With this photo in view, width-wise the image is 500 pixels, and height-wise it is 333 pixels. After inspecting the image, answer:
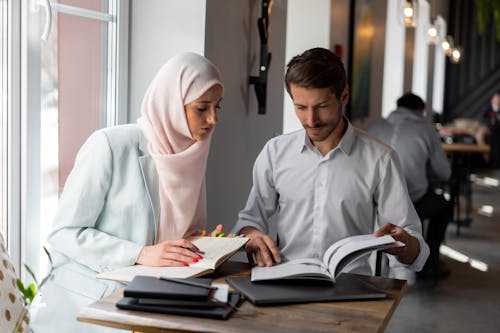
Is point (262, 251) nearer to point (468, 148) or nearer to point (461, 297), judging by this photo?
point (461, 297)

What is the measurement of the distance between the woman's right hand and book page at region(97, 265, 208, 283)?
0.09 feet

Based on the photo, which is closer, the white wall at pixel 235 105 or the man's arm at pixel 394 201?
the man's arm at pixel 394 201

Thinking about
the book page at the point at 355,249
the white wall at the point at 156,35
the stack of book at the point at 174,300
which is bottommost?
the stack of book at the point at 174,300

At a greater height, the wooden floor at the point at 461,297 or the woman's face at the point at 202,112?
the woman's face at the point at 202,112

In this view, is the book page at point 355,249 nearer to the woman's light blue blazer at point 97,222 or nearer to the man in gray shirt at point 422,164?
the woman's light blue blazer at point 97,222

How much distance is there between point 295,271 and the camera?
195 centimetres

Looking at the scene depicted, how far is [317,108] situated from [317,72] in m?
0.12

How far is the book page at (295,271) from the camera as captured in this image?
1.93m

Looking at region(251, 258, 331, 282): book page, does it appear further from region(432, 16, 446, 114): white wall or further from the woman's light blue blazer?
region(432, 16, 446, 114): white wall

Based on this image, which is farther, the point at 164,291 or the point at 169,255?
the point at 169,255

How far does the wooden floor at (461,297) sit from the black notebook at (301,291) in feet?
7.97

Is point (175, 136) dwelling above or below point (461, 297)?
above

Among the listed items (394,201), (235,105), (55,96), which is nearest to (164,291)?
(394,201)

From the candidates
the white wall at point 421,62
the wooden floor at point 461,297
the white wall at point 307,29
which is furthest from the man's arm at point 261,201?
the white wall at point 421,62
